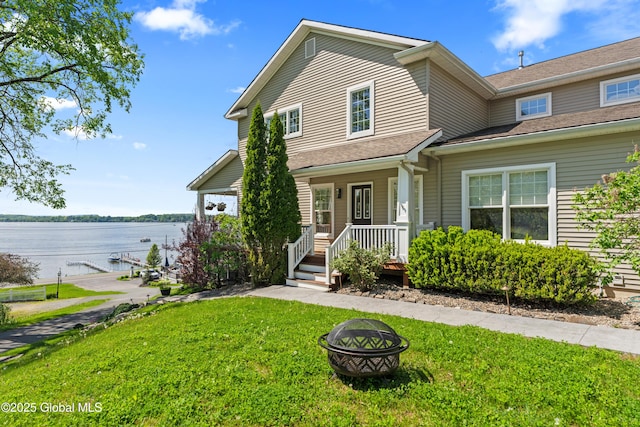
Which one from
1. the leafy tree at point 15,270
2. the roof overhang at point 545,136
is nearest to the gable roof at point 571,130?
the roof overhang at point 545,136

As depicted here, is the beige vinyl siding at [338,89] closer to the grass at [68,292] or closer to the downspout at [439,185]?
the downspout at [439,185]

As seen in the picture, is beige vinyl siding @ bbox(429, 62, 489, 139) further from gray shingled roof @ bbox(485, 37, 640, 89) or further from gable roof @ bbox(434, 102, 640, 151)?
gray shingled roof @ bbox(485, 37, 640, 89)

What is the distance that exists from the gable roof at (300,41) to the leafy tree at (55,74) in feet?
14.5

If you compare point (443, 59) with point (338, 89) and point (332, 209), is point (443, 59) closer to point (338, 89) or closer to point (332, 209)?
point (338, 89)

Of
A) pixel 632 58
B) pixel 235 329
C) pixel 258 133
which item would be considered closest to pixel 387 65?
pixel 258 133

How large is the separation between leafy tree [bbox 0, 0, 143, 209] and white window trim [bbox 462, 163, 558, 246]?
1343cm

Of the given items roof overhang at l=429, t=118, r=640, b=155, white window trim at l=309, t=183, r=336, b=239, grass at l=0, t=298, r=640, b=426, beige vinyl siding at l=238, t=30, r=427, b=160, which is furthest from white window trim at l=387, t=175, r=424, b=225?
grass at l=0, t=298, r=640, b=426

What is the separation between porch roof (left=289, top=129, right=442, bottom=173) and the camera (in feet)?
28.9

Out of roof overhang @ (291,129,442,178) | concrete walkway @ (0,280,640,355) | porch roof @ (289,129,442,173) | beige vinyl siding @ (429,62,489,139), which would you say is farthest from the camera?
beige vinyl siding @ (429,62,489,139)

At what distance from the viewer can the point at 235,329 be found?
18.2ft

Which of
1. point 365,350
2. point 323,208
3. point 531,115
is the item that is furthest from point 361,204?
point 365,350

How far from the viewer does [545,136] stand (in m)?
7.61

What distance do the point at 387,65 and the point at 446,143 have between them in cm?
348

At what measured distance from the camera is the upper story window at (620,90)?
32.9 ft
